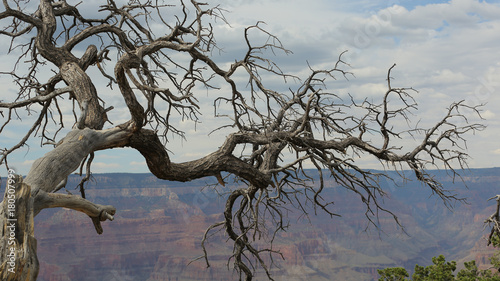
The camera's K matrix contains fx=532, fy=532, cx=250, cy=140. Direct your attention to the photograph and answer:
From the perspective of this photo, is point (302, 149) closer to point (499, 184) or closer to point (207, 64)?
point (207, 64)

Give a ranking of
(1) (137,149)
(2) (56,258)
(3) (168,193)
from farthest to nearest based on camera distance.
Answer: (3) (168,193) < (2) (56,258) < (1) (137,149)

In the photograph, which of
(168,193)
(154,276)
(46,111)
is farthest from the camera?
(168,193)

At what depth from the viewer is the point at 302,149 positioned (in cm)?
785

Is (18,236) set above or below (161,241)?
above

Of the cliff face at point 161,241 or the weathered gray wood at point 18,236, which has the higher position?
the weathered gray wood at point 18,236

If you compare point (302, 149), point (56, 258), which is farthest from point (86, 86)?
point (56, 258)

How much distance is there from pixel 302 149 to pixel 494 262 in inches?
217

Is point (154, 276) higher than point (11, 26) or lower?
lower

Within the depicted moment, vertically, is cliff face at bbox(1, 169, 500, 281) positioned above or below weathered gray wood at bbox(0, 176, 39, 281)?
Result: below

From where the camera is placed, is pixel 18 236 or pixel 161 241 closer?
pixel 18 236

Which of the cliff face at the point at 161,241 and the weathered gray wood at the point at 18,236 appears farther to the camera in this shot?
the cliff face at the point at 161,241

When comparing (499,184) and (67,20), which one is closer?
(67,20)

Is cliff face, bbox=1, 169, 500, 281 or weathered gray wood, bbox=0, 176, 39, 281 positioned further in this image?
cliff face, bbox=1, 169, 500, 281

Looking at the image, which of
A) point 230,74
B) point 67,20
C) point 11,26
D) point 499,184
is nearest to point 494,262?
point 230,74
